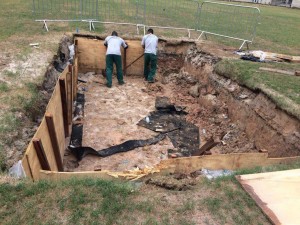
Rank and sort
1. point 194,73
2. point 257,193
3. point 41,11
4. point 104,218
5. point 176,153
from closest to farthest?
point 104,218 → point 257,193 → point 176,153 → point 194,73 → point 41,11

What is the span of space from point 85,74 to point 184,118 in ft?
14.4

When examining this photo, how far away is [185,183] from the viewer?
4.14 meters

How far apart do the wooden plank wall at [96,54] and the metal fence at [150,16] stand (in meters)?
1.41

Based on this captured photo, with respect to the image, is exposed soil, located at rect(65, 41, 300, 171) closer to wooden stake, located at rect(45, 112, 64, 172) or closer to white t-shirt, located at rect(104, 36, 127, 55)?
wooden stake, located at rect(45, 112, 64, 172)

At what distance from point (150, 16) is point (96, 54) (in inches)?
225

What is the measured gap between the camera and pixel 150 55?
Answer: 10203 mm

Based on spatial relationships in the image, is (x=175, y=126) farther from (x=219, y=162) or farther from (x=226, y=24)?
(x=226, y=24)

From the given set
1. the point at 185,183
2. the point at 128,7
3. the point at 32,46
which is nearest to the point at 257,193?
the point at 185,183

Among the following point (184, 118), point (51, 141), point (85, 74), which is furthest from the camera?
point (85, 74)

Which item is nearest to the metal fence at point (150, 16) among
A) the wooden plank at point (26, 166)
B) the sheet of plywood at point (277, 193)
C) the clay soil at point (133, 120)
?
the clay soil at point (133, 120)

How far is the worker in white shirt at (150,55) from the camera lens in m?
9.95

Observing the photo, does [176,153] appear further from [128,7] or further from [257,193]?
[128,7]

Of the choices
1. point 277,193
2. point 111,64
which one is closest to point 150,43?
point 111,64

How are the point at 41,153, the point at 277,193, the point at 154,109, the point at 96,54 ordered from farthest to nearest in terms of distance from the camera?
the point at 96,54, the point at 154,109, the point at 41,153, the point at 277,193
